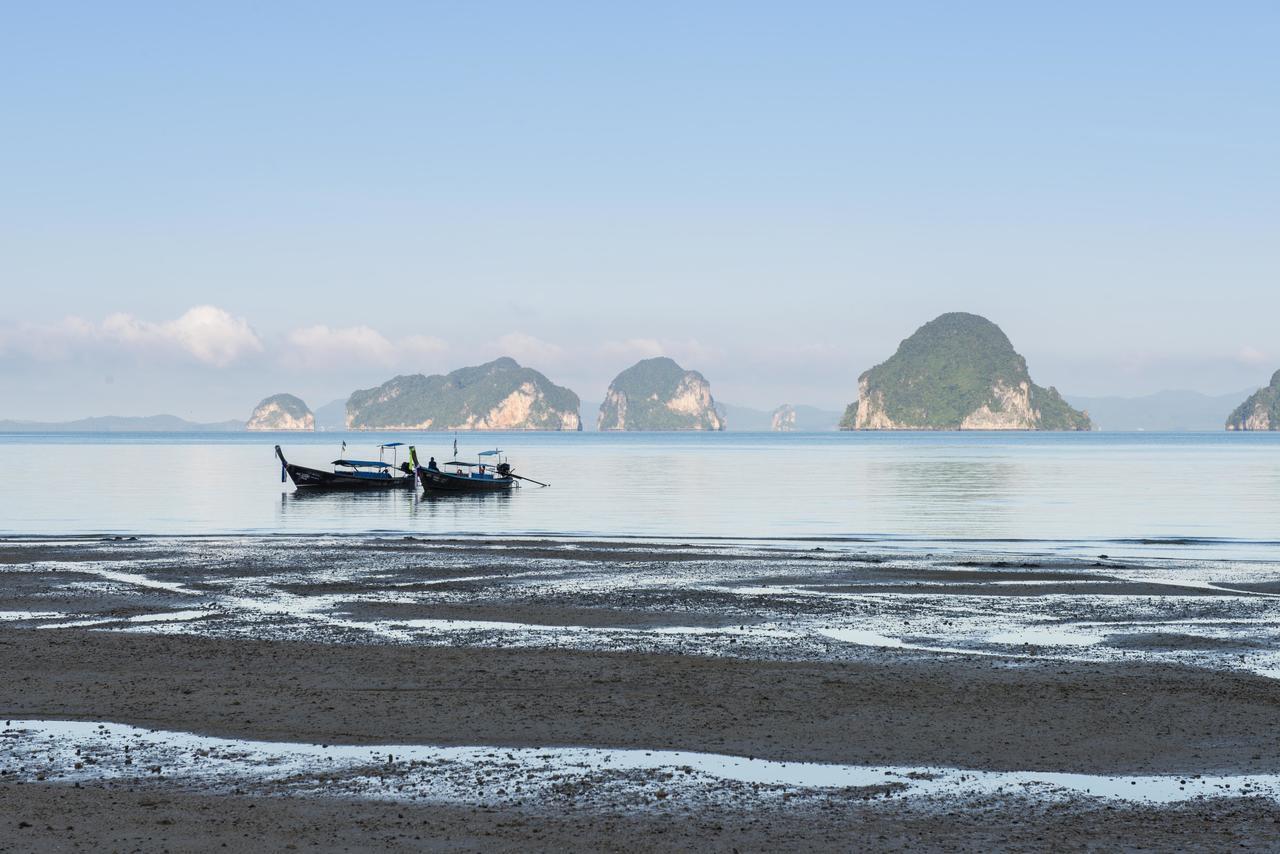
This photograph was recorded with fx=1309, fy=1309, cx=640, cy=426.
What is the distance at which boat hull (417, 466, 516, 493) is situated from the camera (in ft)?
253

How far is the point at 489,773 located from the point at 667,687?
14.2 ft

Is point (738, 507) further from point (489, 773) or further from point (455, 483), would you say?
point (489, 773)

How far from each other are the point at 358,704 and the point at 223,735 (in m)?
1.81

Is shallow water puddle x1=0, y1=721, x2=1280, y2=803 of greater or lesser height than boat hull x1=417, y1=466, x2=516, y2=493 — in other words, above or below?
below

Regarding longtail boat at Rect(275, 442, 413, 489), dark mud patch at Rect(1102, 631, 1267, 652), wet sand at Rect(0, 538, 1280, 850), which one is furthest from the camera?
longtail boat at Rect(275, 442, 413, 489)

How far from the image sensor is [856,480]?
306ft

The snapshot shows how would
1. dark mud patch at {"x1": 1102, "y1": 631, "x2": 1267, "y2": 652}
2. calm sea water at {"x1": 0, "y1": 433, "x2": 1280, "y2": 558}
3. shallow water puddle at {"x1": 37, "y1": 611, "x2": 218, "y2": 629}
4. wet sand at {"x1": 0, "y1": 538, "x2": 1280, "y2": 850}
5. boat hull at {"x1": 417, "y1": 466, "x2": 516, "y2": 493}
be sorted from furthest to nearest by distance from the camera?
boat hull at {"x1": 417, "y1": 466, "x2": 516, "y2": 493}
calm sea water at {"x1": 0, "y1": 433, "x2": 1280, "y2": 558}
shallow water puddle at {"x1": 37, "y1": 611, "x2": 218, "y2": 629}
dark mud patch at {"x1": 1102, "y1": 631, "x2": 1267, "y2": 652}
wet sand at {"x1": 0, "y1": 538, "x2": 1280, "y2": 850}

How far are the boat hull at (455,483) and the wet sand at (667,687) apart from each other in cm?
4721

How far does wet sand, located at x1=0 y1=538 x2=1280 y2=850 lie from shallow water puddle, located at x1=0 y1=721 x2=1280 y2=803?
222mm

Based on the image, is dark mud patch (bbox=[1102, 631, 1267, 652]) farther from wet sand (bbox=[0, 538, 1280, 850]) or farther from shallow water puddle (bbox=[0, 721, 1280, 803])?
shallow water puddle (bbox=[0, 721, 1280, 803])

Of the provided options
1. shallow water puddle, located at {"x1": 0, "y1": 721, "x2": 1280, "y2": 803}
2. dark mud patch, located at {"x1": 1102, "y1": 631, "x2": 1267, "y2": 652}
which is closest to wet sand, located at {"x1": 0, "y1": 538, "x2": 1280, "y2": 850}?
dark mud patch, located at {"x1": 1102, "y1": 631, "x2": 1267, "y2": 652}

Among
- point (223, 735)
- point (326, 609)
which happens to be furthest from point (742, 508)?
point (223, 735)

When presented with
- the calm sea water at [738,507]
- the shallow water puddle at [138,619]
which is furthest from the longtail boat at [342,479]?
the shallow water puddle at [138,619]

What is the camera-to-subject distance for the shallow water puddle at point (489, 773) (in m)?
10.7
